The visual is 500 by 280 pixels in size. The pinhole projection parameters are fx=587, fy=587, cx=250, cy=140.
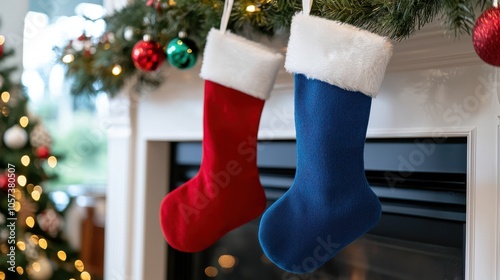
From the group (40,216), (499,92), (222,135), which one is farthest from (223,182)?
(40,216)

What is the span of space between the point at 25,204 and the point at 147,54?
92 cm

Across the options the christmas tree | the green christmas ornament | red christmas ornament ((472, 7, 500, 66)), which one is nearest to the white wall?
the christmas tree

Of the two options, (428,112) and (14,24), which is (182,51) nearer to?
(428,112)

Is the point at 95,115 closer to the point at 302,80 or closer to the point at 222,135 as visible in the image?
the point at 222,135

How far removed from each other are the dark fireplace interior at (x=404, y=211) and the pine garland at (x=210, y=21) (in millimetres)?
265

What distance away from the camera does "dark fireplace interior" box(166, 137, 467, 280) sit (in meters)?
1.21

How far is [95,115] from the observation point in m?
3.30

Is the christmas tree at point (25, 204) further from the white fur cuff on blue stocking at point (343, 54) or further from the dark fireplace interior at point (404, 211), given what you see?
the white fur cuff on blue stocking at point (343, 54)

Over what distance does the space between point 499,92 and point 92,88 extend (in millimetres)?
1200

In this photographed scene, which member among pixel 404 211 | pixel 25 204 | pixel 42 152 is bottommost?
pixel 25 204

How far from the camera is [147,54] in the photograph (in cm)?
154

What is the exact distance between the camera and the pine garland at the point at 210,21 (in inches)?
40.3

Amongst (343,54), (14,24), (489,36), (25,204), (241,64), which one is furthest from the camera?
(14,24)

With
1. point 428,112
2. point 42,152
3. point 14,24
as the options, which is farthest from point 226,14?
point 14,24
